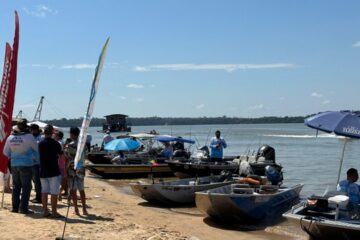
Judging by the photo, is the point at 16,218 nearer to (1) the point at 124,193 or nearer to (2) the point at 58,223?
(2) the point at 58,223

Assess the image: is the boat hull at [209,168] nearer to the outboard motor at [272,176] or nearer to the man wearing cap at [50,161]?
the outboard motor at [272,176]

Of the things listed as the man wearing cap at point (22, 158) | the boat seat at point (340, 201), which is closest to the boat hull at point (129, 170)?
the man wearing cap at point (22, 158)

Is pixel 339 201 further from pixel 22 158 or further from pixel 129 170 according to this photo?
pixel 129 170

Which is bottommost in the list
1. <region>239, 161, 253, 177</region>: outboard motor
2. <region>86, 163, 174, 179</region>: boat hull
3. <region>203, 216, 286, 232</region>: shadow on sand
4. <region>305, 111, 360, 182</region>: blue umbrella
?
<region>203, 216, 286, 232</region>: shadow on sand

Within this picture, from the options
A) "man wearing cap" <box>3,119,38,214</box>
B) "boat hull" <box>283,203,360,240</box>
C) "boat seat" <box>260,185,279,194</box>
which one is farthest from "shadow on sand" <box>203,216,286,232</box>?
"man wearing cap" <box>3,119,38,214</box>

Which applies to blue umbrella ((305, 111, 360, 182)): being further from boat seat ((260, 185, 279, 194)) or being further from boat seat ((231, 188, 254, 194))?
boat seat ((260, 185, 279, 194))

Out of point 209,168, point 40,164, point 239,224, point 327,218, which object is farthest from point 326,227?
point 209,168

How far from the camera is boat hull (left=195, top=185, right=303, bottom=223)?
1132cm

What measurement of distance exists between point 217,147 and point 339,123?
9.46 meters

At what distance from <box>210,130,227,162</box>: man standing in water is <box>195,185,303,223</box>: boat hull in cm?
488

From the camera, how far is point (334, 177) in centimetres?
2495

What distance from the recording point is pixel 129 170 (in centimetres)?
2080

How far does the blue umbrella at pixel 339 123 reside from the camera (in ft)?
28.6

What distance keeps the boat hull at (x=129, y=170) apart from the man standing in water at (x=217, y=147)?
316 cm
